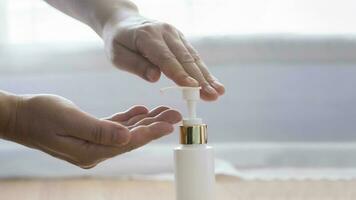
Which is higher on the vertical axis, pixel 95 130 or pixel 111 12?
pixel 111 12

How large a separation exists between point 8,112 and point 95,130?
0.12 m

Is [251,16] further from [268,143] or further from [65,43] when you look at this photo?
[65,43]

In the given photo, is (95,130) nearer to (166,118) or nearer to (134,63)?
(166,118)

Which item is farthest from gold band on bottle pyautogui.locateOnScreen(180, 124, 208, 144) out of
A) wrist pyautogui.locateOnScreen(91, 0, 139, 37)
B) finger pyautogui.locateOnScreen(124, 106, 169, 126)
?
wrist pyautogui.locateOnScreen(91, 0, 139, 37)

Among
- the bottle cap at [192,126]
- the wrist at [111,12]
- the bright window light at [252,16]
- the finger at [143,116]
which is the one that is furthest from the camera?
the bright window light at [252,16]

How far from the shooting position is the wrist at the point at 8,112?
0.73m

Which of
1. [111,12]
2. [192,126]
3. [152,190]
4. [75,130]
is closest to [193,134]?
[192,126]

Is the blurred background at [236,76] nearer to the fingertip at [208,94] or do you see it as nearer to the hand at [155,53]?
the hand at [155,53]

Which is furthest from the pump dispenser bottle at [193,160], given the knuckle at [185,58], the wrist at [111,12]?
the wrist at [111,12]

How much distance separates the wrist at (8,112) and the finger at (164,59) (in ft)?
0.57

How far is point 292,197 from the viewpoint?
3.23ft

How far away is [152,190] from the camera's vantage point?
108 cm

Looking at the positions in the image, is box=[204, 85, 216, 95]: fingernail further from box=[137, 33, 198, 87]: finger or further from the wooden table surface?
the wooden table surface

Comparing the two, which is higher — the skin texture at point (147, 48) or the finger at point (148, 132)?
the skin texture at point (147, 48)
